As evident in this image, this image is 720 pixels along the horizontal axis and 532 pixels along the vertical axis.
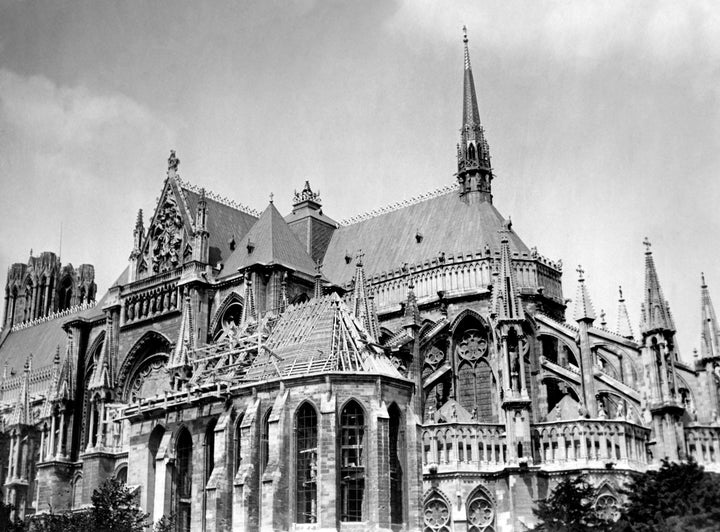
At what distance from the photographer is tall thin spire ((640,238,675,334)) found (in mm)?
47562

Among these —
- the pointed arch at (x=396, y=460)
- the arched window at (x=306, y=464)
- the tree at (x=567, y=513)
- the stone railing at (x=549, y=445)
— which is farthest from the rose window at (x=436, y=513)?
the arched window at (x=306, y=464)

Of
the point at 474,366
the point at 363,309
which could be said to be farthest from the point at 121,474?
the point at 363,309

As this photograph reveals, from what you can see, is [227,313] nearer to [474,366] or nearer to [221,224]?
[221,224]

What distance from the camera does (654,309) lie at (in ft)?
157

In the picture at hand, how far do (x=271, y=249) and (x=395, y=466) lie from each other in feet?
71.7

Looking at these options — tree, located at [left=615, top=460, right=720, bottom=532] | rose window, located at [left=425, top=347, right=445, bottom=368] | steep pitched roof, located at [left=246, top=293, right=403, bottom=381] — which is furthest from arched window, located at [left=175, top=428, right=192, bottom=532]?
tree, located at [left=615, top=460, right=720, bottom=532]

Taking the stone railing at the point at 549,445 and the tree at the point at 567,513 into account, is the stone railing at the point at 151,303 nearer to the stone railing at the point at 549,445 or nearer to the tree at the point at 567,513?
the stone railing at the point at 549,445

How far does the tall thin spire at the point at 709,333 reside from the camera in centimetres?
5334

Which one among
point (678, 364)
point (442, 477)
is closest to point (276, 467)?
point (442, 477)

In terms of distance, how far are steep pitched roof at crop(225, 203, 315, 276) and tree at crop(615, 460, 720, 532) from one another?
28358 millimetres

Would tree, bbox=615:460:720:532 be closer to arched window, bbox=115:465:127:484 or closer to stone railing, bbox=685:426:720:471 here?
stone railing, bbox=685:426:720:471

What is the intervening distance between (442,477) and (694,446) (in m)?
11.6

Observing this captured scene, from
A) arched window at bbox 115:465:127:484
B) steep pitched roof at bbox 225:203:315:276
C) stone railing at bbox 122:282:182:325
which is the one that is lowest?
arched window at bbox 115:465:127:484

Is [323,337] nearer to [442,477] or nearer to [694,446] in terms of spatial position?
[442,477]
